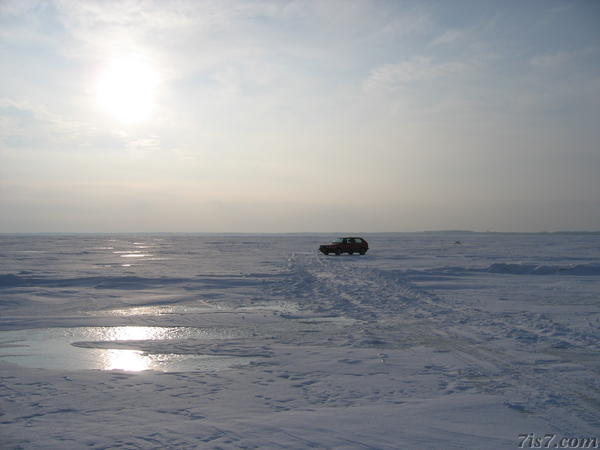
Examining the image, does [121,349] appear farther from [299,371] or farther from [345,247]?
[345,247]

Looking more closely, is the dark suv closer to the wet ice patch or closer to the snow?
the snow

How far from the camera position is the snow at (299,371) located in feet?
15.6

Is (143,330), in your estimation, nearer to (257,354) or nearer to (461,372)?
(257,354)

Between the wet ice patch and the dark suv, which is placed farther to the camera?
the dark suv

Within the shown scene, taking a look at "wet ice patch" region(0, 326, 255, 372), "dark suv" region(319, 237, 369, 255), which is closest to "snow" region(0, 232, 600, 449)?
"wet ice patch" region(0, 326, 255, 372)

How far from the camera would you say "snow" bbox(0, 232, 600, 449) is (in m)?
4.77

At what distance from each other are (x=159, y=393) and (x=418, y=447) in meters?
3.28

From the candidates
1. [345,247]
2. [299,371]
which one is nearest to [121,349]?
[299,371]

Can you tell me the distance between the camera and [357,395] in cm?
587

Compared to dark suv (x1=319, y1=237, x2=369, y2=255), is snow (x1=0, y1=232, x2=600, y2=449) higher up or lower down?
lower down

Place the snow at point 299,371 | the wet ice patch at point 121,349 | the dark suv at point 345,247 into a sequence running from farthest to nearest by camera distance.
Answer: the dark suv at point 345,247
the wet ice patch at point 121,349
the snow at point 299,371

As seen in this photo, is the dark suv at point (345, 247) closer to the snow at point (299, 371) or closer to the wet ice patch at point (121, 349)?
the snow at point (299, 371)

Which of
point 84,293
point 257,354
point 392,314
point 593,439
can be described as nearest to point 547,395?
point 593,439

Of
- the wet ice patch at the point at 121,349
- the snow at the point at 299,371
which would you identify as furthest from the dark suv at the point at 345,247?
the wet ice patch at the point at 121,349
